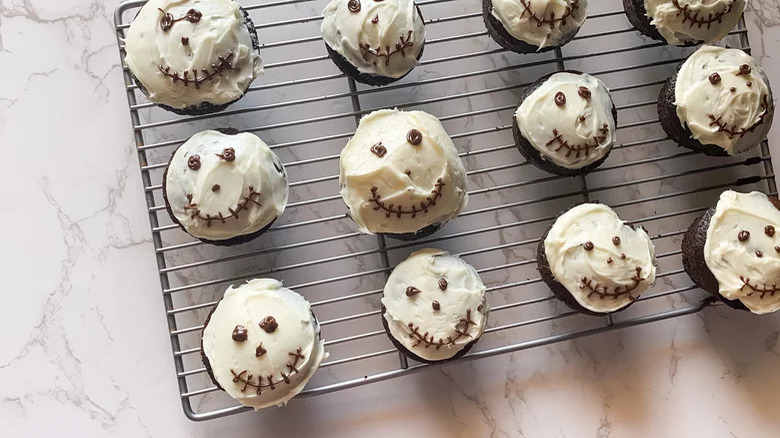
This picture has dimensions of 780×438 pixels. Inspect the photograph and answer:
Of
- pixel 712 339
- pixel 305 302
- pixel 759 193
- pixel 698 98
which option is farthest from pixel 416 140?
pixel 712 339

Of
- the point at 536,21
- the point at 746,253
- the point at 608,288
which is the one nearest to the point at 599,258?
the point at 608,288

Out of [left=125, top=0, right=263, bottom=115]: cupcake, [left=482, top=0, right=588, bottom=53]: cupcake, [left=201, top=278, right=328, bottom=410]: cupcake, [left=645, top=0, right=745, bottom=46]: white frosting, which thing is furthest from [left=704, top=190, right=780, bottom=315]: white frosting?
[left=125, top=0, right=263, bottom=115]: cupcake

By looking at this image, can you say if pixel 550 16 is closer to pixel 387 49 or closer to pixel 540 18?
pixel 540 18

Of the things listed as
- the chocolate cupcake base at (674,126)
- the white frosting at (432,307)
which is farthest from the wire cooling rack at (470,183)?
the white frosting at (432,307)

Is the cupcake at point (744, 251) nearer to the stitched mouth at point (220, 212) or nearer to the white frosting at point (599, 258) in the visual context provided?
the white frosting at point (599, 258)

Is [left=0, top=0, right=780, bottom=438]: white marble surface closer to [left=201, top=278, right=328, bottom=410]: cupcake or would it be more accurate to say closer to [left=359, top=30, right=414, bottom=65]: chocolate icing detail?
[left=201, top=278, right=328, bottom=410]: cupcake

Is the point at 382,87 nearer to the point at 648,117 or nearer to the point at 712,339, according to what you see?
the point at 648,117
